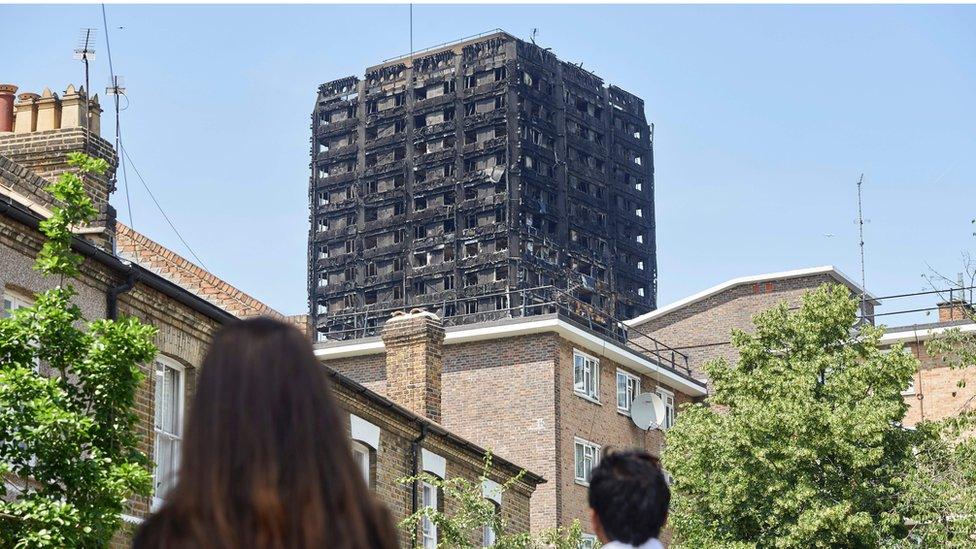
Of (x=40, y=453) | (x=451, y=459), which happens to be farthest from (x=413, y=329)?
(x=40, y=453)

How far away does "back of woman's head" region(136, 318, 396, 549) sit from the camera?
2832 mm

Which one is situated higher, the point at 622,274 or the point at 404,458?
the point at 622,274

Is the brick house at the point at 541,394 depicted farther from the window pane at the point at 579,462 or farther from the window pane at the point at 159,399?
the window pane at the point at 159,399

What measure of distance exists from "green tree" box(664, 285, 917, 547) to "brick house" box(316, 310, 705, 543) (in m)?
7.51

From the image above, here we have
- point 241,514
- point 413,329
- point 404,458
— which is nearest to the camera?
point 241,514

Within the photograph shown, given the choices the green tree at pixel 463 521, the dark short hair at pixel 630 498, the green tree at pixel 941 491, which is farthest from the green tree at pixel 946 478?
the dark short hair at pixel 630 498

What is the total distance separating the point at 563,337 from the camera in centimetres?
4791

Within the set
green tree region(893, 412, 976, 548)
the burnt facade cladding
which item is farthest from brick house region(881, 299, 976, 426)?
the burnt facade cladding

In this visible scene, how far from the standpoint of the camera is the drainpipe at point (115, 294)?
66.4 feet

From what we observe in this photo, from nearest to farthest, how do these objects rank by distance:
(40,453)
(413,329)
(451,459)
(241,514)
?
(241,514)
(40,453)
(451,459)
(413,329)

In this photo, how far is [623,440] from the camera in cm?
5044

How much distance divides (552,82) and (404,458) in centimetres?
10348

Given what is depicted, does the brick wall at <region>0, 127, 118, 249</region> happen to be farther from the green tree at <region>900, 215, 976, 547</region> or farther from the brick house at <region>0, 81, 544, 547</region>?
the green tree at <region>900, 215, 976, 547</region>

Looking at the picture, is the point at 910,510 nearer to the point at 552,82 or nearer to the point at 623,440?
the point at 623,440
